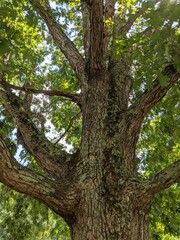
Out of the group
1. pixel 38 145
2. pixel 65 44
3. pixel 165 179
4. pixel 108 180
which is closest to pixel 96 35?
pixel 65 44

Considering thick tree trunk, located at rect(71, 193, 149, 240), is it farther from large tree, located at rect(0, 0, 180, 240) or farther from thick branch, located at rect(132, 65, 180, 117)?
thick branch, located at rect(132, 65, 180, 117)

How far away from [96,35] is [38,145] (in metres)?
1.39

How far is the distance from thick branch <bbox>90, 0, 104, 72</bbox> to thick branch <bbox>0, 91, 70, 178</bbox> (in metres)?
1.09

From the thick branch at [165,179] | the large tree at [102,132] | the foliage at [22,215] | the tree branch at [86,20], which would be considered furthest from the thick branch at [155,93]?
the foliage at [22,215]

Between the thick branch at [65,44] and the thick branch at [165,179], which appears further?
the thick branch at [65,44]

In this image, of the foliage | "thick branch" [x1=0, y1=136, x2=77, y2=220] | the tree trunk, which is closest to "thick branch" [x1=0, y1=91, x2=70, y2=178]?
the tree trunk

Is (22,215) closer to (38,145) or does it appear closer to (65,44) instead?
(38,145)

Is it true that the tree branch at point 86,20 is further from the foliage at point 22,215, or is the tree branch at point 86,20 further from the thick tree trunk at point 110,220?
the foliage at point 22,215

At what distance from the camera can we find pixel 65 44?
4.19 metres

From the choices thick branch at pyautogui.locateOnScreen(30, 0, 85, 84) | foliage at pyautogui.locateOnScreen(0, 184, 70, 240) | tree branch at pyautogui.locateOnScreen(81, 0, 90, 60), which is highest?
tree branch at pyautogui.locateOnScreen(81, 0, 90, 60)

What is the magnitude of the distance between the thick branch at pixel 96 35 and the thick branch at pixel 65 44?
0.34 m

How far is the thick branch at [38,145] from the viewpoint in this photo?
9.68ft

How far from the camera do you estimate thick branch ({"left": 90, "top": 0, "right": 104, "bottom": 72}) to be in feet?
9.21

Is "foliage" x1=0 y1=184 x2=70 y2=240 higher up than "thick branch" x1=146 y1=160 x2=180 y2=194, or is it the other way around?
"foliage" x1=0 y1=184 x2=70 y2=240
